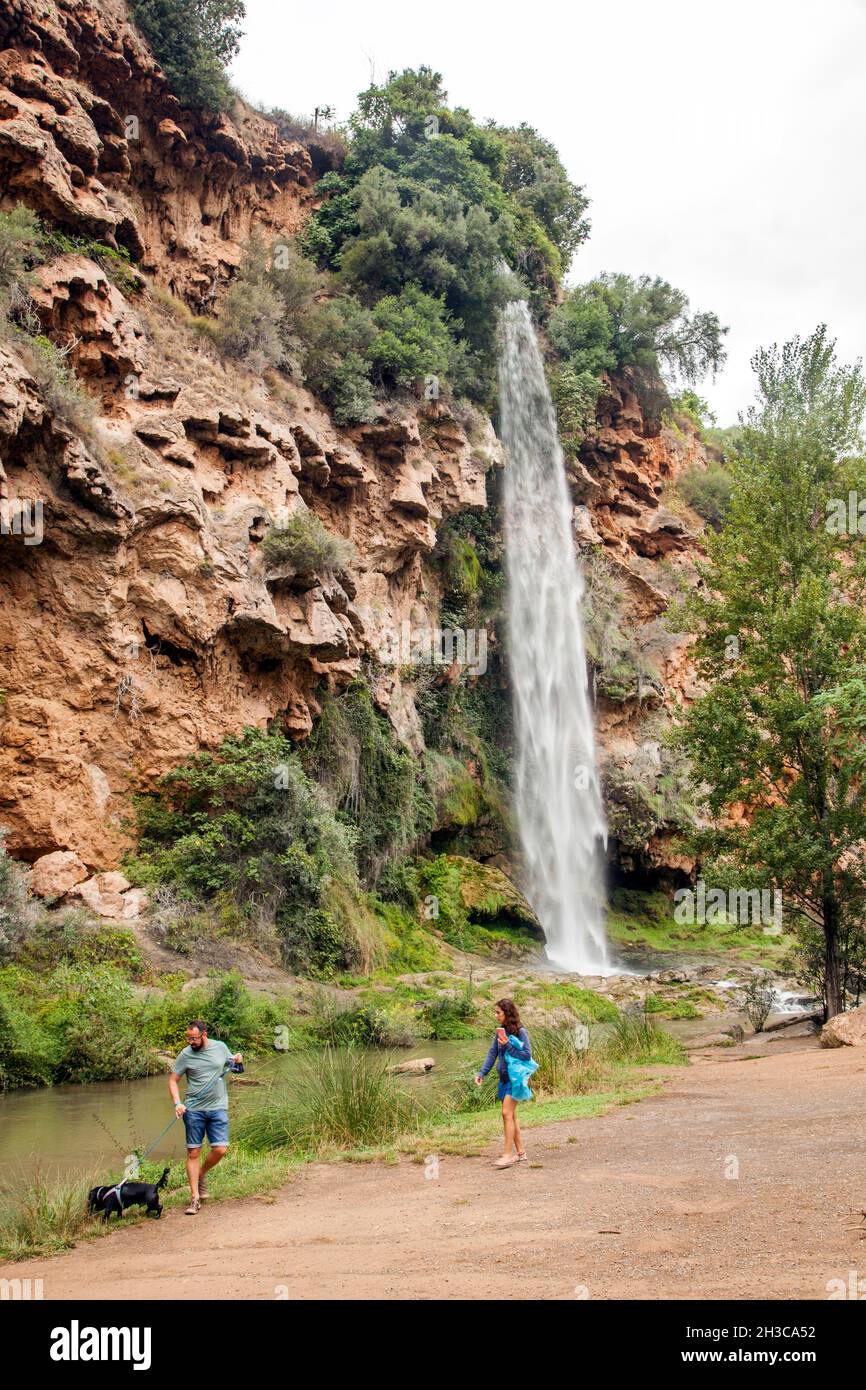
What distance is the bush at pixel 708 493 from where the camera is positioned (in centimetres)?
4572

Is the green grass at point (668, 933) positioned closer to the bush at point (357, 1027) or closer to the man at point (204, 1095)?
the bush at point (357, 1027)

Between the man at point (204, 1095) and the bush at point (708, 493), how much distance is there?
41.7 meters

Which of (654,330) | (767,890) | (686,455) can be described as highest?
(654,330)

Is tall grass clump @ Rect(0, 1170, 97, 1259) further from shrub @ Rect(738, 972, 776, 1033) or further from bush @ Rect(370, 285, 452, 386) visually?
bush @ Rect(370, 285, 452, 386)

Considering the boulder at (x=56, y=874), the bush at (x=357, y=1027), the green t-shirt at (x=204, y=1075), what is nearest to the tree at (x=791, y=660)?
the bush at (x=357, y=1027)

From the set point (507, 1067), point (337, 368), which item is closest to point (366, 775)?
point (337, 368)

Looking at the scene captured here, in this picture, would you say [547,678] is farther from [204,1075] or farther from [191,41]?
[204,1075]

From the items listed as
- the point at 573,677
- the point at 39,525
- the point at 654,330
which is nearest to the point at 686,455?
the point at 654,330

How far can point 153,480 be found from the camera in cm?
2059

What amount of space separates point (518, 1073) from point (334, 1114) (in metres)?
2.46

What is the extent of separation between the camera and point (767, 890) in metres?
17.7

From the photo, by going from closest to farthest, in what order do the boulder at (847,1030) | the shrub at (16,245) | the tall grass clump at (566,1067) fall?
the tall grass clump at (566,1067) < the boulder at (847,1030) < the shrub at (16,245)
